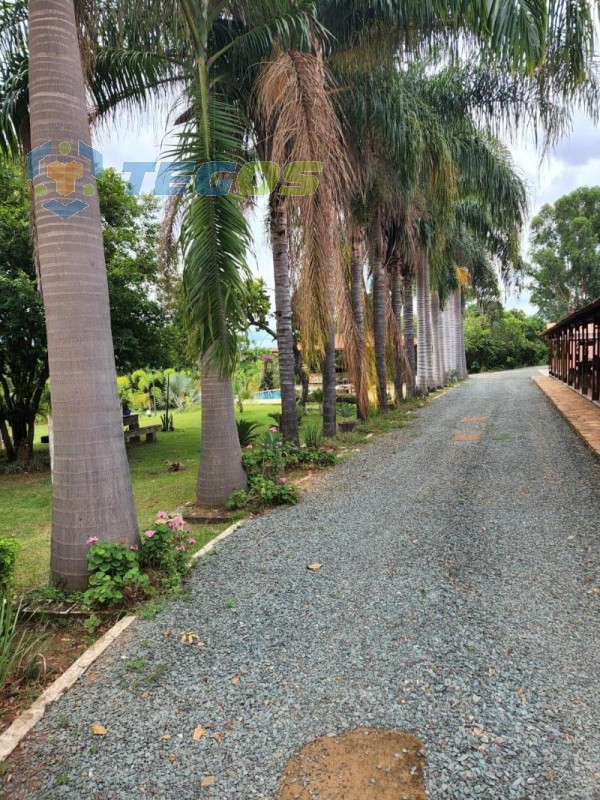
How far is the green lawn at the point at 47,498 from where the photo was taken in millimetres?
4992

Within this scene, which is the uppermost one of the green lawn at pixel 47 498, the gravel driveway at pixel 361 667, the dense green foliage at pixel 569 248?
the dense green foliage at pixel 569 248

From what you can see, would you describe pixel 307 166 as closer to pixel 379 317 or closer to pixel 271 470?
pixel 271 470

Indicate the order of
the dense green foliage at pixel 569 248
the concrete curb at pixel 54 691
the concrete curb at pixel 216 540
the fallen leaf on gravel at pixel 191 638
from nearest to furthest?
1. the concrete curb at pixel 54 691
2. the fallen leaf on gravel at pixel 191 638
3. the concrete curb at pixel 216 540
4. the dense green foliage at pixel 569 248

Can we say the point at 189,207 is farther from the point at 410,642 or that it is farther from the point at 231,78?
the point at 410,642

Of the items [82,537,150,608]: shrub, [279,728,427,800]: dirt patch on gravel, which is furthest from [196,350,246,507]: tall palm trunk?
[279,728,427,800]: dirt patch on gravel

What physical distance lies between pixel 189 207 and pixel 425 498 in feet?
13.6

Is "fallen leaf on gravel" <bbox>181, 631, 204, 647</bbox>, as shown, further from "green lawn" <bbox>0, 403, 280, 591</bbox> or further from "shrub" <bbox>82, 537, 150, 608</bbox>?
"green lawn" <bbox>0, 403, 280, 591</bbox>

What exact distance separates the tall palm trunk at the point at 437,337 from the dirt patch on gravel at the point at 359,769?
20867mm

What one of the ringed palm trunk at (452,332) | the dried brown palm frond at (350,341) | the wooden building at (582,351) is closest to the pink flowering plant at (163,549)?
the dried brown palm frond at (350,341)

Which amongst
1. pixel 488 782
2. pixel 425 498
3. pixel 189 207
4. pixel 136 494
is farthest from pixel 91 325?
pixel 136 494

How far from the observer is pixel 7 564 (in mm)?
3174

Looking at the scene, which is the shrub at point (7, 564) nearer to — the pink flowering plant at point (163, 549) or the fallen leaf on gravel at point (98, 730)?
the pink flowering plant at point (163, 549)

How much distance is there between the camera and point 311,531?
5.07 metres

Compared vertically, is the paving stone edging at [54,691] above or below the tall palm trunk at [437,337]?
below
